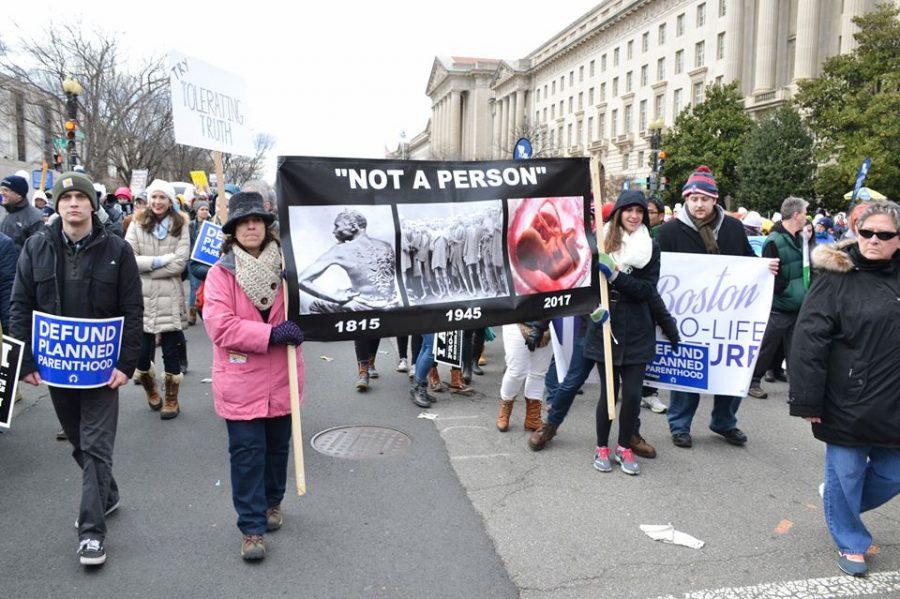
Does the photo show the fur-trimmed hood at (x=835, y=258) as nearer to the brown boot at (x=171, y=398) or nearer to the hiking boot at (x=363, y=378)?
the hiking boot at (x=363, y=378)

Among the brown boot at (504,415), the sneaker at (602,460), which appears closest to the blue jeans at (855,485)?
the sneaker at (602,460)

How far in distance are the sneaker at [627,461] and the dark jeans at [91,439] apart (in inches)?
135

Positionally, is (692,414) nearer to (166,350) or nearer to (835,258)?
(835,258)

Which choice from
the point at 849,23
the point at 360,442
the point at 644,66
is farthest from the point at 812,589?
the point at 644,66

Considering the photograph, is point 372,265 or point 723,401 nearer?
point 372,265

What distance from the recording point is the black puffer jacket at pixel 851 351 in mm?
3527

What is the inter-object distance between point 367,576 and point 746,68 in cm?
6119

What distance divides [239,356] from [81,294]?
98 centimetres

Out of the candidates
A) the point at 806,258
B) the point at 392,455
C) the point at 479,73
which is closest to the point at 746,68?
the point at 806,258

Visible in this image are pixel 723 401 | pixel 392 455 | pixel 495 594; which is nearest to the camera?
pixel 495 594

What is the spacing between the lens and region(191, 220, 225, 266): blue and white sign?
24.1ft

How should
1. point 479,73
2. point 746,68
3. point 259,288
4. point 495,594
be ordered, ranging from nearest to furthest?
point 495,594
point 259,288
point 746,68
point 479,73

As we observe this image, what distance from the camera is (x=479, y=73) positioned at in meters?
123

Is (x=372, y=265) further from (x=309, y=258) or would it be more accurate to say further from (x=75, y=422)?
(x=75, y=422)
